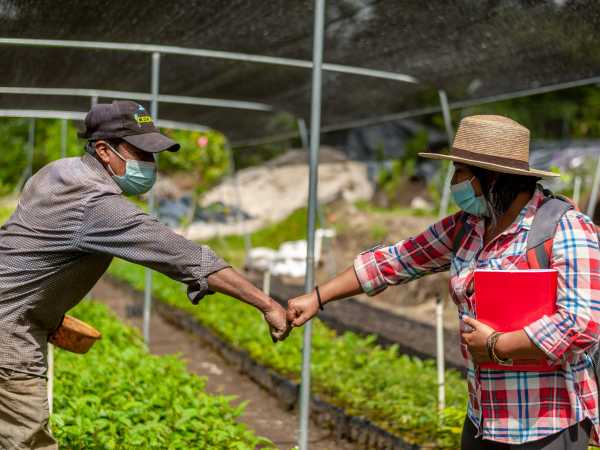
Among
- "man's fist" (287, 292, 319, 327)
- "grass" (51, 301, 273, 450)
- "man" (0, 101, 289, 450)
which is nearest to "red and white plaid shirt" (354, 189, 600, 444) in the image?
"man's fist" (287, 292, 319, 327)

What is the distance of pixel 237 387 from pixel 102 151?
4881mm

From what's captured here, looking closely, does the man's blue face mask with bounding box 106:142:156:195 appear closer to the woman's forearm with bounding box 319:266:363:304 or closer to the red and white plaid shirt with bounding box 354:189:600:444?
the woman's forearm with bounding box 319:266:363:304

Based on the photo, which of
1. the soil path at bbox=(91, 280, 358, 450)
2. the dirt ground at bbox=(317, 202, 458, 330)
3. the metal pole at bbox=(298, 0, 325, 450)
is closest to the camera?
the metal pole at bbox=(298, 0, 325, 450)

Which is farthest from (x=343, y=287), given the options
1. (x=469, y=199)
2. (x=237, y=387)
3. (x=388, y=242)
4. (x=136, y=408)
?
(x=388, y=242)

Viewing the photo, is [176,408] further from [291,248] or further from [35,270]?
[291,248]

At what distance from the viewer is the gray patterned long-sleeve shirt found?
285cm

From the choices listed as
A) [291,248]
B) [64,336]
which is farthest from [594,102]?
[64,336]

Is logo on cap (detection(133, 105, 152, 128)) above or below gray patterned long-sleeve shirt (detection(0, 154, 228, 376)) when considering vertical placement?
above

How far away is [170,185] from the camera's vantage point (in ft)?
82.9

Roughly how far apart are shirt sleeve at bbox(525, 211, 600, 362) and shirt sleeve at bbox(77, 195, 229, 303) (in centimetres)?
110

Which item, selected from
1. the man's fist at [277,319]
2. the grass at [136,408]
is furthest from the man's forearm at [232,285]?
the grass at [136,408]

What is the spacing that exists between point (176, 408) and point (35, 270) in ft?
6.62

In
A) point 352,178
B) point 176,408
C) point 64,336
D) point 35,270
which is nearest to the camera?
point 35,270

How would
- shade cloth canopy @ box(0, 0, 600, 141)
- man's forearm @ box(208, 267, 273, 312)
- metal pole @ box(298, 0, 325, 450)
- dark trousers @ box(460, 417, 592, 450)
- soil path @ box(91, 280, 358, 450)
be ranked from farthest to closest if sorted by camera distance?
soil path @ box(91, 280, 358, 450) < shade cloth canopy @ box(0, 0, 600, 141) < metal pole @ box(298, 0, 325, 450) < man's forearm @ box(208, 267, 273, 312) < dark trousers @ box(460, 417, 592, 450)
